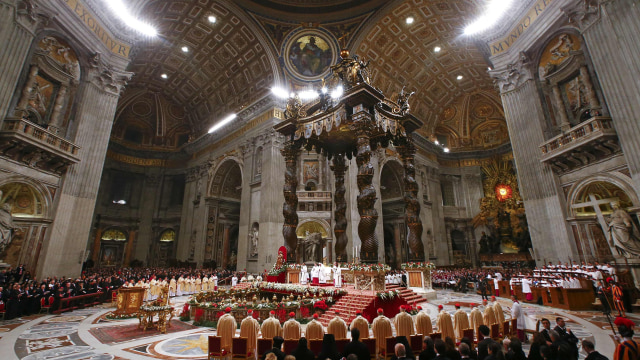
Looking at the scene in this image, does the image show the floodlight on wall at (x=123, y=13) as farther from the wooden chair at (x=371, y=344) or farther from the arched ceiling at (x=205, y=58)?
the wooden chair at (x=371, y=344)

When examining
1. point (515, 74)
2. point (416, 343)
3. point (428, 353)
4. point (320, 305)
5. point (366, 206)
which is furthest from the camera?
point (515, 74)

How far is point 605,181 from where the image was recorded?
9.58m

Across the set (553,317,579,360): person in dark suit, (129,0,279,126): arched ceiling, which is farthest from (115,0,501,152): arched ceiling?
(553,317,579,360): person in dark suit

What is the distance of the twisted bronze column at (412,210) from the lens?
29.2 feet

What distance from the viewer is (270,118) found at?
18219mm

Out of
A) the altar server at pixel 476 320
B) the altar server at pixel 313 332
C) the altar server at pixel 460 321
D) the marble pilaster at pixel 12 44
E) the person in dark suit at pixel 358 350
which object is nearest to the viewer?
the person in dark suit at pixel 358 350

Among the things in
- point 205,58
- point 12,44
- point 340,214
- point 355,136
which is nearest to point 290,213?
point 340,214

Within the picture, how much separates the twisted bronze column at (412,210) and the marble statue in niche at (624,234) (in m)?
6.34

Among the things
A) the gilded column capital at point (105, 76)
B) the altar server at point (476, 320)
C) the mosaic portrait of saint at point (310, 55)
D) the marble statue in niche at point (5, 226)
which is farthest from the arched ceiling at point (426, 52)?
the marble statue in niche at point (5, 226)

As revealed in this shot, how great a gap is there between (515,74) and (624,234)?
7.47 metres

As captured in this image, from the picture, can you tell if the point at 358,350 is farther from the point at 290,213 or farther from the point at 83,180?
the point at 83,180

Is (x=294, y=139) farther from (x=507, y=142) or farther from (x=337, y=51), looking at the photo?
(x=507, y=142)

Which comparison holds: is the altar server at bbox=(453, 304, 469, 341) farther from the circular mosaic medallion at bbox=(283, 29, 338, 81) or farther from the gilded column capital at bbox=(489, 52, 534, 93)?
the circular mosaic medallion at bbox=(283, 29, 338, 81)

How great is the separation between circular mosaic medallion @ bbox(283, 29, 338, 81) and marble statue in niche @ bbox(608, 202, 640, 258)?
53.0 ft
